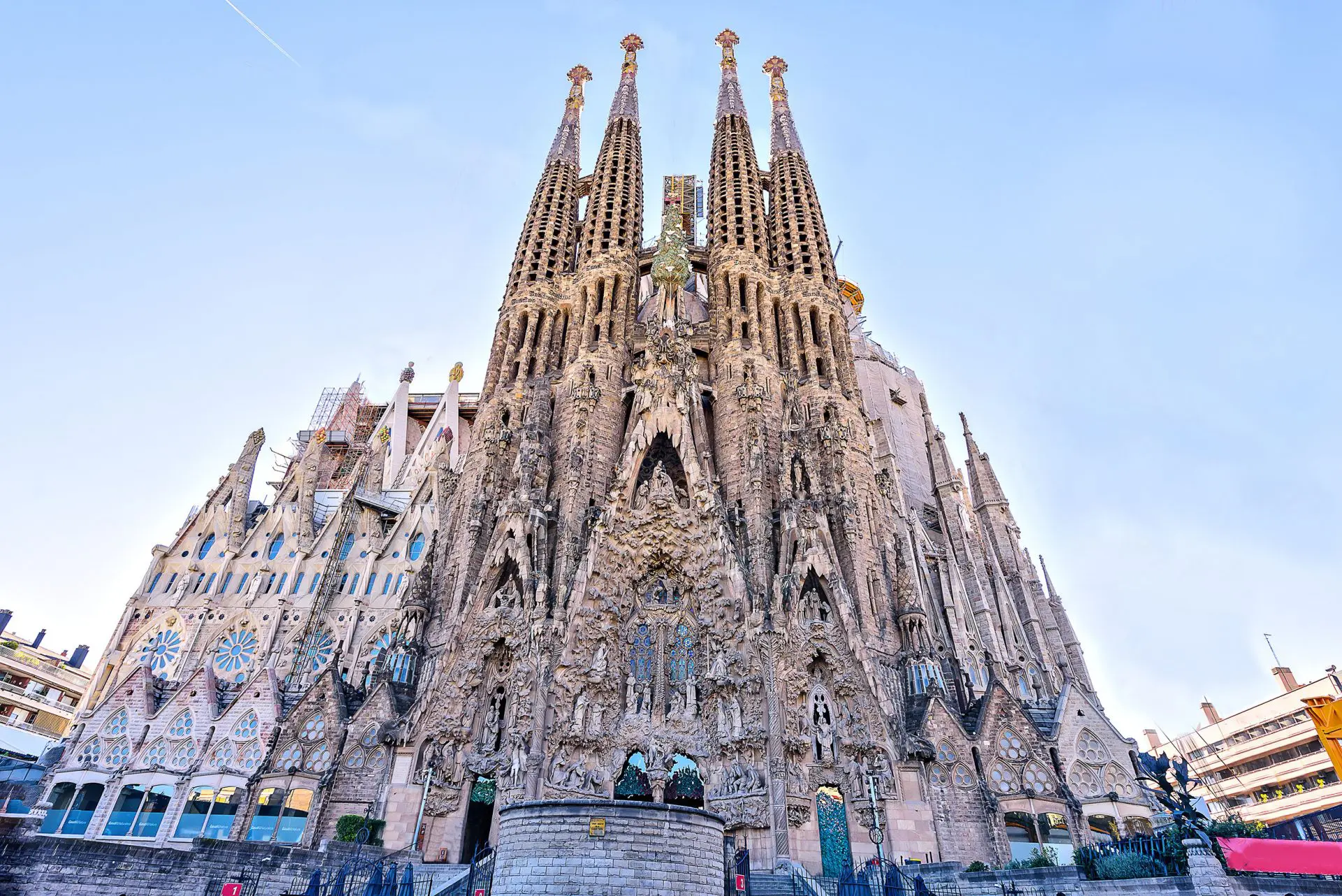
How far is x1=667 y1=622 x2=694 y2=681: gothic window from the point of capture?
966 inches

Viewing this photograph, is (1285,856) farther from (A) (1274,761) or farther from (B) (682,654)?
(A) (1274,761)

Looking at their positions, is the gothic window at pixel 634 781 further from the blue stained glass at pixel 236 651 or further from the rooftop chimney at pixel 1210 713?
the rooftop chimney at pixel 1210 713

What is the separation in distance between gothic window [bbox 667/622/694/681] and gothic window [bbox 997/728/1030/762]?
9.53 meters

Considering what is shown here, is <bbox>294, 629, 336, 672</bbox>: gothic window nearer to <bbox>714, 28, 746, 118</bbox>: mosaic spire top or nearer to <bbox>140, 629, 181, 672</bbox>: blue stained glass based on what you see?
<bbox>140, 629, 181, 672</bbox>: blue stained glass

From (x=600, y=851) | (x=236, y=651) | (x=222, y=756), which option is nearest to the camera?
(x=600, y=851)

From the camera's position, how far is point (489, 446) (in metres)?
29.1

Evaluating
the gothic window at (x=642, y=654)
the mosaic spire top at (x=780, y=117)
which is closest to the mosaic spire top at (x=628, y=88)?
the mosaic spire top at (x=780, y=117)

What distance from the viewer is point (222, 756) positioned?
23.6 m

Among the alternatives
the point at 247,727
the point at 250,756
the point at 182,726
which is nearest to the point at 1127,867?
the point at 250,756

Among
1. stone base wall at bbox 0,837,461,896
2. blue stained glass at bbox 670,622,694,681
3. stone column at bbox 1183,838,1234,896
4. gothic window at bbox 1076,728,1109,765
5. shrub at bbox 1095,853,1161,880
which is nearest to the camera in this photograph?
stone base wall at bbox 0,837,461,896

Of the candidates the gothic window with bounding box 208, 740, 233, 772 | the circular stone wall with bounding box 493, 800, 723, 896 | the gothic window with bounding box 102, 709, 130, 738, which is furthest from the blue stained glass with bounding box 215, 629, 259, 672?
the circular stone wall with bounding box 493, 800, 723, 896

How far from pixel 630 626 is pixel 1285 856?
17.4m

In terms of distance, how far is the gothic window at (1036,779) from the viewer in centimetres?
2088

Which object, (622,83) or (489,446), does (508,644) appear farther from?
(622,83)
